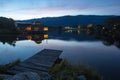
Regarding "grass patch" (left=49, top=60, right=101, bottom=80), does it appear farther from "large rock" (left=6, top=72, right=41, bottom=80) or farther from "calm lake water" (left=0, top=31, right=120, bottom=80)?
"large rock" (left=6, top=72, right=41, bottom=80)

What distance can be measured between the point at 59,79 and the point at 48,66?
5256mm

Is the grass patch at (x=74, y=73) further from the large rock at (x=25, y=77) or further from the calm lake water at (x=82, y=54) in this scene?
the large rock at (x=25, y=77)

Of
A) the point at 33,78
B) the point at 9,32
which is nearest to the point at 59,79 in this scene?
the point at 33,78

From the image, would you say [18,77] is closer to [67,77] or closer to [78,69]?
[67,77]

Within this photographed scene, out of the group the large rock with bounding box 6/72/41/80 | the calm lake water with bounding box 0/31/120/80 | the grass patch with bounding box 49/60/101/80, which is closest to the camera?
the large rock with bounding box 6/72/41/80

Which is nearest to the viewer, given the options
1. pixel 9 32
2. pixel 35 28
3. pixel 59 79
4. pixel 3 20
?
pixel 59 79

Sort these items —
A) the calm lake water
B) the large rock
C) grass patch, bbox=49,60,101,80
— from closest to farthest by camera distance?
the large rock → grass patch, bbox=49,60,101,80 → the calm lake water

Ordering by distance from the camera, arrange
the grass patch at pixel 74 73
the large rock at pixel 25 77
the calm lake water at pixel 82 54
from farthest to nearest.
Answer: the calm lake water at pixel 82 54, the grass patch at pixel 74 73, the large rock at pixel 25 77

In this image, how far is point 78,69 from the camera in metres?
16.1

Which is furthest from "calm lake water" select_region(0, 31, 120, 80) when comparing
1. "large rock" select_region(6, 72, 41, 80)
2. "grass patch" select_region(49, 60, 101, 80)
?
"large rock" select_region(6, 72, 41, 80)

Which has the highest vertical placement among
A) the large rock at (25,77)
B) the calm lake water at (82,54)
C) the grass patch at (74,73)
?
the large rock at (25,77)

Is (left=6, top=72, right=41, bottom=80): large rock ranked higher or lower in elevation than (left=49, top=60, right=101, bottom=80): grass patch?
higher

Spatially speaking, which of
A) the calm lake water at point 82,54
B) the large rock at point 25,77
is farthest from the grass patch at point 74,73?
the large rock at point 25,77

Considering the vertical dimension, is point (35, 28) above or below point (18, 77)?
below
